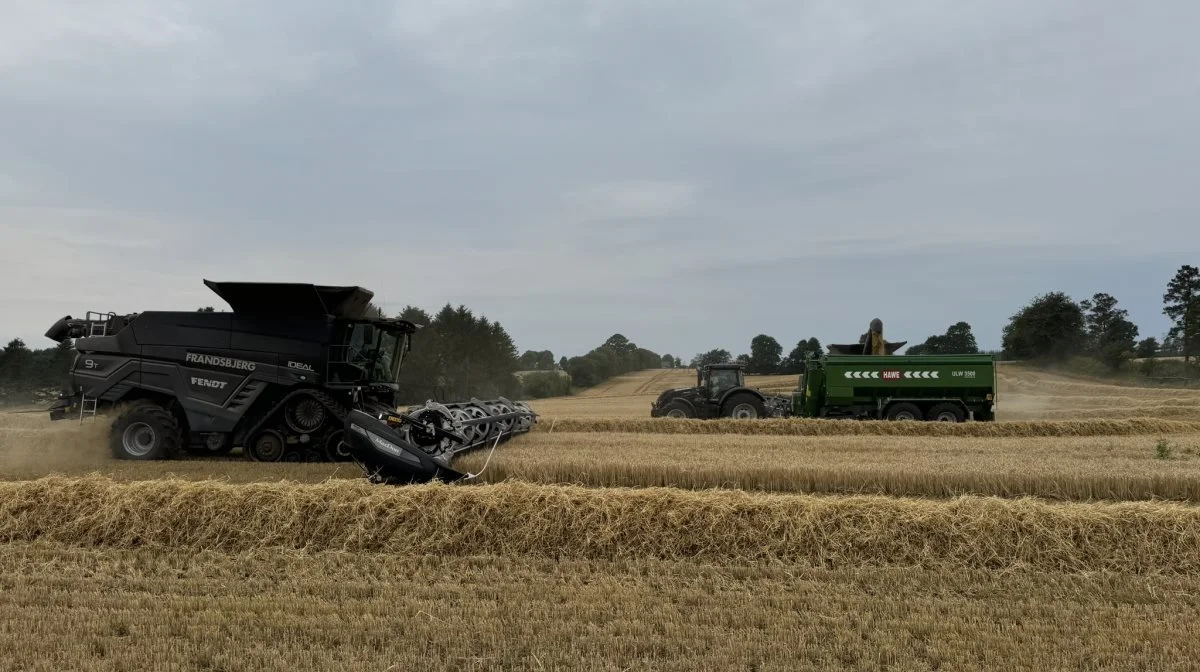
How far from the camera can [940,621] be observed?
422 cm

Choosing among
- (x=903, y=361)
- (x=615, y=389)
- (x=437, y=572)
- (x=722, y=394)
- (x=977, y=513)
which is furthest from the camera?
(x=615, y=389)

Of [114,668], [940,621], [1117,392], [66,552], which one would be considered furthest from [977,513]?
[1117,392]

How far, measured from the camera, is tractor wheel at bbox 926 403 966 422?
15414mm

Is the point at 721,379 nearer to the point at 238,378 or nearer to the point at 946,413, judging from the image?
the point at 946,413

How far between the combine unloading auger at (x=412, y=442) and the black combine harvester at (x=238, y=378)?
221 cm

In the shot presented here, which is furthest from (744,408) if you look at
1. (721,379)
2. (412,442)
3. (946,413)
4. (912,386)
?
(412,442)

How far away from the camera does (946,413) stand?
15.5 meters

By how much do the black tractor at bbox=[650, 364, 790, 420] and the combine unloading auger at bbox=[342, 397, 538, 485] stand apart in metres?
9.28

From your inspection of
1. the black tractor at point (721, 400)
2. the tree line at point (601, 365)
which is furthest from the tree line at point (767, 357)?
the black tractor at point (721, 400)

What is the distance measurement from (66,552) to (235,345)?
204 inches

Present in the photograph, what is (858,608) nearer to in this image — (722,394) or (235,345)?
(235,345)

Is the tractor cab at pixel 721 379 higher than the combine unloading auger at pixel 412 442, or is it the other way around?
the tractor cab at pixel 721 379

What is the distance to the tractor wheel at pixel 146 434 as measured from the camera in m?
10.7

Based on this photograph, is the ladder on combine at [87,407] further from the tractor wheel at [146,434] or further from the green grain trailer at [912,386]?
the green grain trailer at [912,386]
